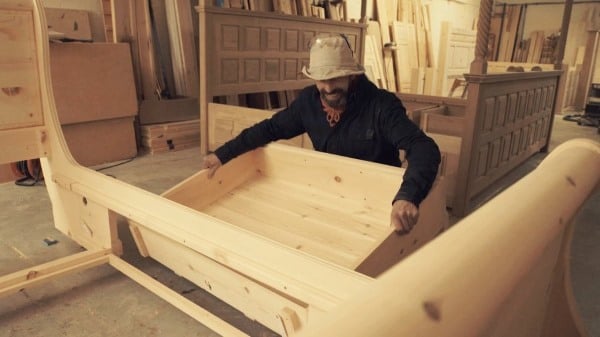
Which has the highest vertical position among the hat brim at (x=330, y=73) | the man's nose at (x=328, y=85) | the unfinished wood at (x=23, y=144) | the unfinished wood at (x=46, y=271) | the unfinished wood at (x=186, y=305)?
the hat brim at (x=330, y=73)

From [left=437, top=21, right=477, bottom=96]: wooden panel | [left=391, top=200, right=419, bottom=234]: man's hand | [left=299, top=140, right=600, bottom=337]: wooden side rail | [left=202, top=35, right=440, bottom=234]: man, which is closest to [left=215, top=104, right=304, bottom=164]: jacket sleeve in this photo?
[left=202, top=35, right=440, bottom=234]: man

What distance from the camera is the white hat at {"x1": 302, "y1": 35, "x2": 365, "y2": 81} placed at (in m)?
1.78

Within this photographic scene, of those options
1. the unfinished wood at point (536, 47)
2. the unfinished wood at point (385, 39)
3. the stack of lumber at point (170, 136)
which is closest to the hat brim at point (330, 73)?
the stack of lumber at point (170, 136)

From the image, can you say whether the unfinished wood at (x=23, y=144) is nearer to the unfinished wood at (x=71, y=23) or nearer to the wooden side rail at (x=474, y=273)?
the wooden side rail at (x=474, y=273)

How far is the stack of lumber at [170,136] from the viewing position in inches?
167

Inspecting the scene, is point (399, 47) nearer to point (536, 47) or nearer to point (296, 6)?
point (296, 6)

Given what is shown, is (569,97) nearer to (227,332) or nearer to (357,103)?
(357,103)

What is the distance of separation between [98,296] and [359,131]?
4.32 feet

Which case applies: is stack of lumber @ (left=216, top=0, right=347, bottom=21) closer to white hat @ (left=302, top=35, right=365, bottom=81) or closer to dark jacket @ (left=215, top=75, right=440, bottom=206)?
dark jacket @ (left=215, top=75, right=440, bottom=206)

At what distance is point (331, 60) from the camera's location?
178cm

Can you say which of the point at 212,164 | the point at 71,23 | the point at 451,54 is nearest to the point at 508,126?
the point at 212,164

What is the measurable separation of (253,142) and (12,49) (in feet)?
3.54

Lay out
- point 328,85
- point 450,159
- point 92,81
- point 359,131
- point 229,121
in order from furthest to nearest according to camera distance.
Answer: point 229,121 → point 92,81 → point 450,159 → point 359,131 → point 328,85

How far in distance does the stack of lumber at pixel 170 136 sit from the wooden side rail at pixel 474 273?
390 centimetres
